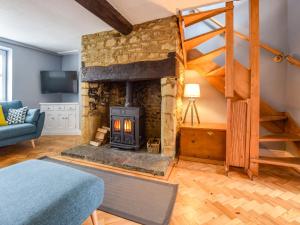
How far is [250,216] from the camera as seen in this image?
142 cm

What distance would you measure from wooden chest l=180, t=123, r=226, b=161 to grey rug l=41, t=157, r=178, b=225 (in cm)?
89

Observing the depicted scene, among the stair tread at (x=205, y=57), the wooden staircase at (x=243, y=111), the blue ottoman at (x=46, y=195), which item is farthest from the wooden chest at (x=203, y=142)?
the blue ottoman at (x=46, y=195)

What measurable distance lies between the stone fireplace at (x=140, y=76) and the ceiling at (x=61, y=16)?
23cm

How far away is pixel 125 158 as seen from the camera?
101 inches

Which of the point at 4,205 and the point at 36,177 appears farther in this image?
the point at 36,177

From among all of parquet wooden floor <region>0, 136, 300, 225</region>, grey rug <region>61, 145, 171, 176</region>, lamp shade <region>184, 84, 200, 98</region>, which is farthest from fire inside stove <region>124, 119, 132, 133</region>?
lamp shade <region>184, 84, 200, 98</region>

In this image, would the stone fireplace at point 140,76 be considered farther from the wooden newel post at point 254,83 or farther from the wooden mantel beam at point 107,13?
the wooden newel post at point 254,83

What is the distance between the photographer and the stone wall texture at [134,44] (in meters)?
2.53

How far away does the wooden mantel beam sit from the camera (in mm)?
1915

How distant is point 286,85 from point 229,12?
5.25 feet

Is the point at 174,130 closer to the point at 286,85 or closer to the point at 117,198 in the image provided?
the point at 117,198

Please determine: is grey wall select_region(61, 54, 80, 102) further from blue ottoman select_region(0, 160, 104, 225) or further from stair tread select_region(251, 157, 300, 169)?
stair tread select_region(251, 157, 300, 169)

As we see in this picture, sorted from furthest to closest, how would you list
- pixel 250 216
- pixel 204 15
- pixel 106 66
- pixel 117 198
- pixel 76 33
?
pixel 76 33 → pixel 106 66 → pixel 204 15 → pixel 117 198 → pixel 250 216

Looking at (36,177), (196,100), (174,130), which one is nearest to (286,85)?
(196,100)
